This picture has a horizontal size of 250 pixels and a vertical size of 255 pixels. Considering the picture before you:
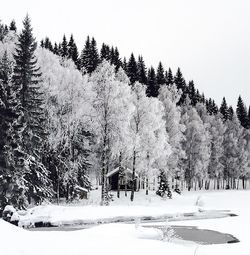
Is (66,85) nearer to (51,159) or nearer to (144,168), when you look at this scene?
(51,159)

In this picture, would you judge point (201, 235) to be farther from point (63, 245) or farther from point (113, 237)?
point (63, 245)

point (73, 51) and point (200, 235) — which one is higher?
point (73, 51)

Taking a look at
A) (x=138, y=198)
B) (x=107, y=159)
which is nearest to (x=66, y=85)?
(x=107, y=159)

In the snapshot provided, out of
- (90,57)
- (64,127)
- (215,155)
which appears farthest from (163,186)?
(90,57)

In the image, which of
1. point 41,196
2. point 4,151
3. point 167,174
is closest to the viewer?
point 4,151

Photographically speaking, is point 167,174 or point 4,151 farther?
point 167,174

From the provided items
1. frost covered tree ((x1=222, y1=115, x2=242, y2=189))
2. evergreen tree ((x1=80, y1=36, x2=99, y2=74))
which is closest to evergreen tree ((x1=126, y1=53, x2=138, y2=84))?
evergreen tree ((x1=80, y1=36, x2=99, y2=74))

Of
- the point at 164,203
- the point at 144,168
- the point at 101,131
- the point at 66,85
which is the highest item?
the point at 66,85

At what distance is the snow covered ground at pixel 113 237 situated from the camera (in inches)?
411

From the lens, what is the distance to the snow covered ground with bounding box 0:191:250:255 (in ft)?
34.3

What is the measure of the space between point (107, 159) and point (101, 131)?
314 centimetres

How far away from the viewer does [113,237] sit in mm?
14633

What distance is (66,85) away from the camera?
38344 mm

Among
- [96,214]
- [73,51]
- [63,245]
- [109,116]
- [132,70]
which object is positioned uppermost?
[73,51]
